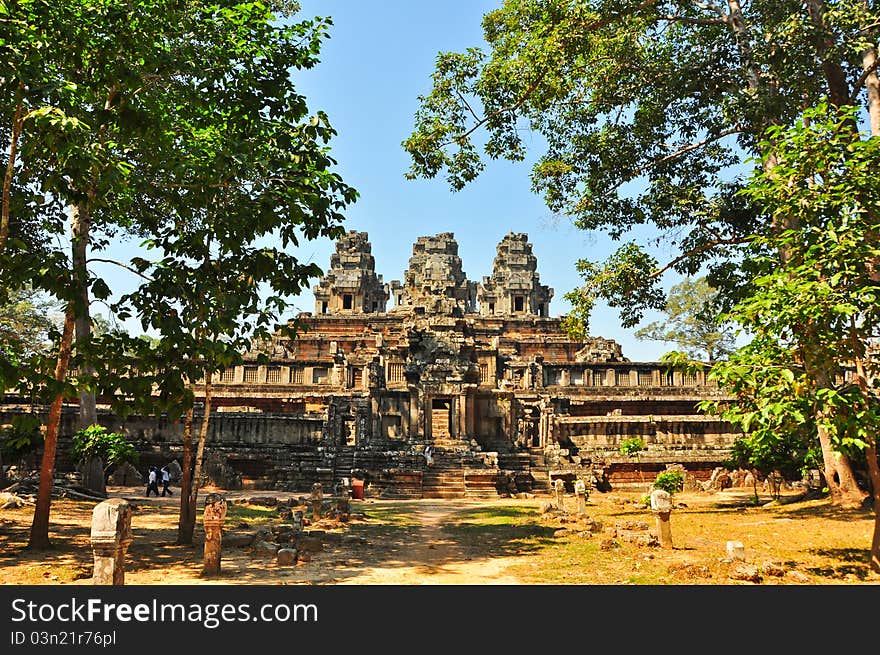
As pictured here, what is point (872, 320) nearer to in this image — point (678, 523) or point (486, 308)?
point (678, 523)

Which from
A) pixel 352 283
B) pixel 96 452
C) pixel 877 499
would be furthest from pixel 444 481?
pixel 352 283

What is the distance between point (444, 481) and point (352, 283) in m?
34.1

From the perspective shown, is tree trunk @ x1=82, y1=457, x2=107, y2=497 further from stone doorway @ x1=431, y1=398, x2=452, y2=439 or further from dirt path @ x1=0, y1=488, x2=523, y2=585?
stone doorway @ x1=431, y1=398, x2=452, y2=439

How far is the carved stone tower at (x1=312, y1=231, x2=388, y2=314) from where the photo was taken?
5638 cm

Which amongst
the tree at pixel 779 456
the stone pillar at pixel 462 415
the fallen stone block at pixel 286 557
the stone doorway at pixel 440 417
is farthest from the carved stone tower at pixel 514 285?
the fallen stone block at pixel 286 557

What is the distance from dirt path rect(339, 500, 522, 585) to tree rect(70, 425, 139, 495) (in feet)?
31.9

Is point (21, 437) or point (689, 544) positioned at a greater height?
point (21, 437)

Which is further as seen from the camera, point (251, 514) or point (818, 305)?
point (251, 514)

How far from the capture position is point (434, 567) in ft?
34.2

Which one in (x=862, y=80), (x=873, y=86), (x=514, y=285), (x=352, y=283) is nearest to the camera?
(x=873, y=86)

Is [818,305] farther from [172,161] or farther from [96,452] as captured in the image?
[96,452]

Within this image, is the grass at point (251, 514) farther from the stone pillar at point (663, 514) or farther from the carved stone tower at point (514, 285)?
the carved stone tower at point (514, 285)

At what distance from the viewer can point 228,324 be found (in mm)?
10250

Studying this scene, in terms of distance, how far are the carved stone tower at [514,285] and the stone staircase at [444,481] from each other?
3223 centimetres
